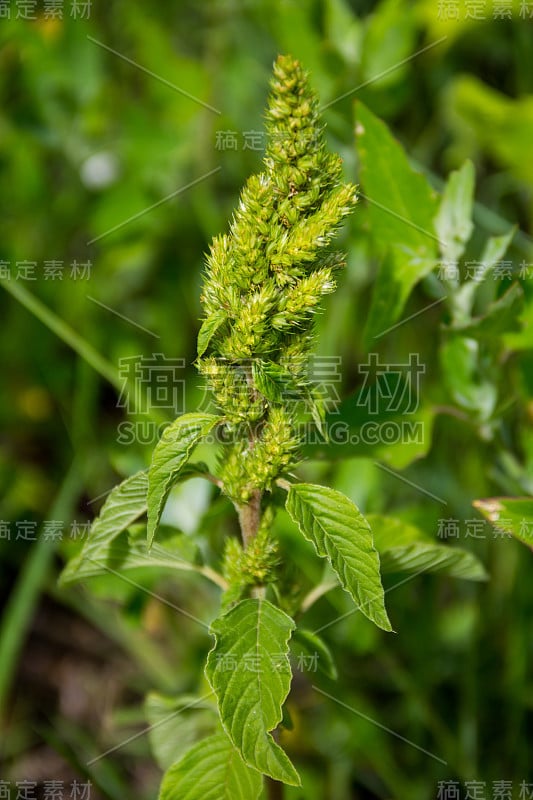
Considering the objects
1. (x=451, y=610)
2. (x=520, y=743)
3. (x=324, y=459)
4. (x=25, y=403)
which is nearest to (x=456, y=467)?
(x=451, y=610)

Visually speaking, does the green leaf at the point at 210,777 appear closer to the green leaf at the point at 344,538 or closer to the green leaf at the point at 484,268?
the green leaf at the point at 344,538

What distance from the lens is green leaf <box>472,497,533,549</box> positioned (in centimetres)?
103

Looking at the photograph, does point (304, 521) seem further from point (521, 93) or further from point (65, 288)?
point (521, 93)

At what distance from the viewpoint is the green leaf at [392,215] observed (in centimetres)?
123

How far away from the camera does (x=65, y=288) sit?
7.54ft

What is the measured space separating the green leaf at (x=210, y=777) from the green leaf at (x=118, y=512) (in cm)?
27

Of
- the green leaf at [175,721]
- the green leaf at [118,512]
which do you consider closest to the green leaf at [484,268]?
the green leaf at [118,512]

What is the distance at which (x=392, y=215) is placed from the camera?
4.11ft

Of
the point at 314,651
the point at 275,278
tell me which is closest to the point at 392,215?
the point at 275,278

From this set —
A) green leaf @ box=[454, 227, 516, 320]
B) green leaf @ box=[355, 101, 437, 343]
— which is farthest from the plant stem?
green leaf @ box=[454, 227, 516, 320]

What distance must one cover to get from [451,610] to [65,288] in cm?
134

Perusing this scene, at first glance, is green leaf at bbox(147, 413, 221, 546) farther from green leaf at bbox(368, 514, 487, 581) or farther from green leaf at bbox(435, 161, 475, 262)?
green leaf at bbox(435, 161, 475, 262)

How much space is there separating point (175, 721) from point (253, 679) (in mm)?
339

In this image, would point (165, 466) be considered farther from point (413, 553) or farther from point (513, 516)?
point (513, 516)
